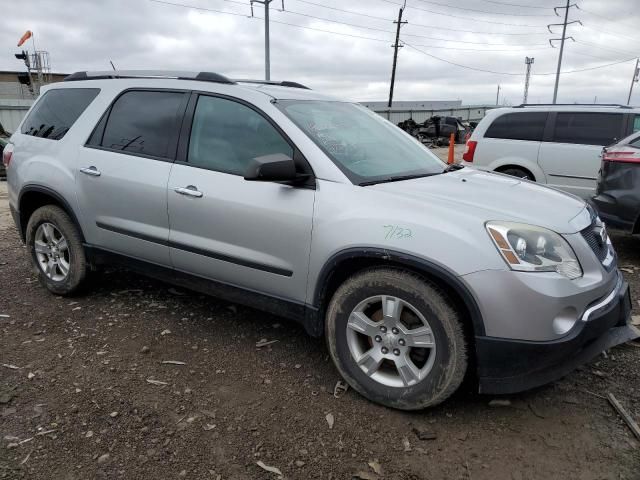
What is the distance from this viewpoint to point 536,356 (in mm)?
2531

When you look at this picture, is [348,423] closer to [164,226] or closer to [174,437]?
[174,437]

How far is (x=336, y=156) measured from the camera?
3133 mm

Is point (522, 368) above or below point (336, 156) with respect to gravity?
below

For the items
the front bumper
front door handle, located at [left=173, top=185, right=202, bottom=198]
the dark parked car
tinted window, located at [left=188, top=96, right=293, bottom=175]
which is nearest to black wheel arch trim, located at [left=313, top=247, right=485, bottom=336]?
the front bumper

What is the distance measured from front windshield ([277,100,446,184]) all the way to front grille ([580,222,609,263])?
1.06 metres

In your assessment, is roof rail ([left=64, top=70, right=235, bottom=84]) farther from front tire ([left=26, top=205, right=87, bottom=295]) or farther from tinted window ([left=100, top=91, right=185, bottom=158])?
front tire ([left=26, top=205, right=87, bottom=295])

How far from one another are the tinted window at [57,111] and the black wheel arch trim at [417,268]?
2.64m

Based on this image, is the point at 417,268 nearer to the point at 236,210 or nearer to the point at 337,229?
the point at 337,229

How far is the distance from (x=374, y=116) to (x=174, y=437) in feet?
8.92

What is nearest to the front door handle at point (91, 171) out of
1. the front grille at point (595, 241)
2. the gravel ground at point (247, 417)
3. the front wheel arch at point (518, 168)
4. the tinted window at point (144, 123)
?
the tinted window at point (144, 123)

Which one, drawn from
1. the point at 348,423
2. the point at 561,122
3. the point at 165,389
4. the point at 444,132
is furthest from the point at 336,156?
the point at 444,132

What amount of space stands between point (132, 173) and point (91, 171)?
45 centimetres

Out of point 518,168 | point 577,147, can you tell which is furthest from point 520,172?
point 577,147

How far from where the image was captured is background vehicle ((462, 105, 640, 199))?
7430 mm
